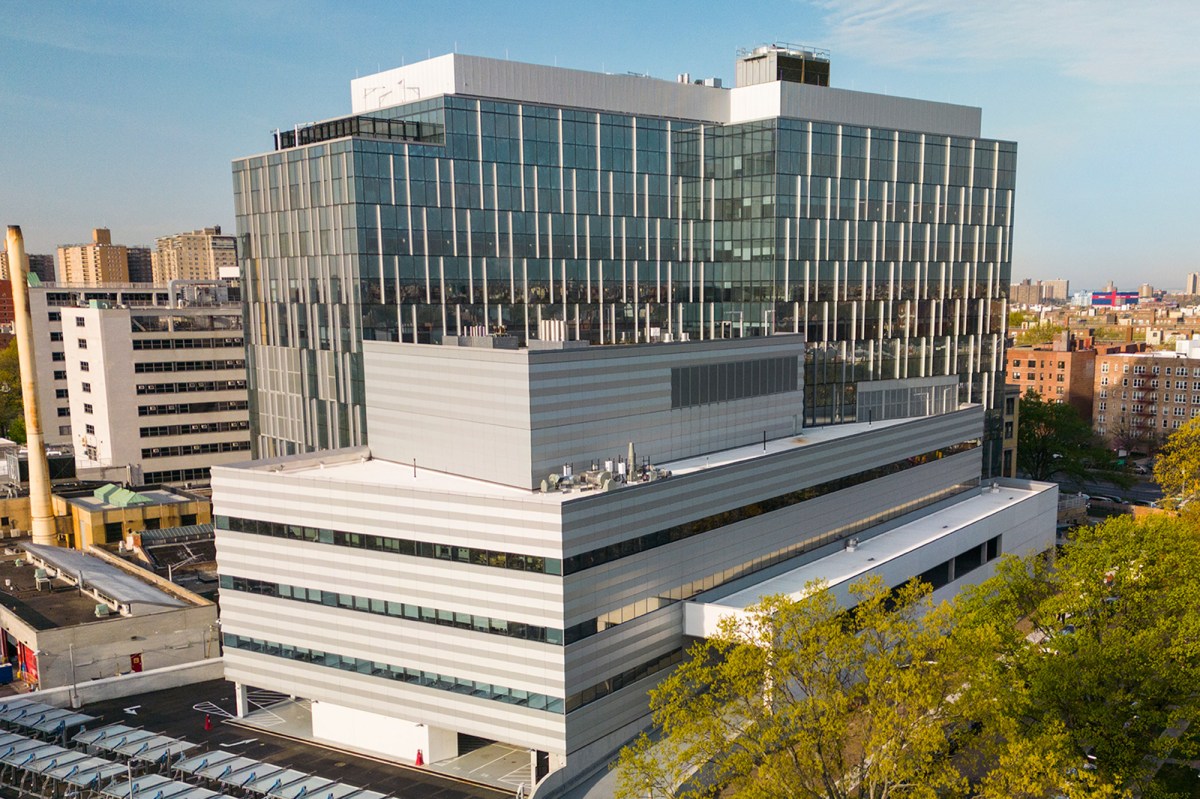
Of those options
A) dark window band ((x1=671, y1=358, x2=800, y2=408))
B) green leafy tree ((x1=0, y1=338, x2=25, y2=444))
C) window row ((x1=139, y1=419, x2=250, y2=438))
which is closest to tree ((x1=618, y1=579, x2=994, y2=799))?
dark window band ((x1=671, y1=358, x2=800, y2=408))

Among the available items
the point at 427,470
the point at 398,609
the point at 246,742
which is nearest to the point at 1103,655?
the point at 398,609

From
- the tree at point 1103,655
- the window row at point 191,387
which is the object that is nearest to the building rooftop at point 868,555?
the tree at point 1103,655

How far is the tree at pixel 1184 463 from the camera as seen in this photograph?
79250mm

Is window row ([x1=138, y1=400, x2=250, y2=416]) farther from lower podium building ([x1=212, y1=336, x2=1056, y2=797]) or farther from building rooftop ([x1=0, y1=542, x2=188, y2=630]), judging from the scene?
lower podium building ([x1=212, y1=336, x2=1056, y2=797])

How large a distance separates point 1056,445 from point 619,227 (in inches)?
3151

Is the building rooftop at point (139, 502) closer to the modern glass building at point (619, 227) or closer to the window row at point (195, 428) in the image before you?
the window row at point (195, 428)

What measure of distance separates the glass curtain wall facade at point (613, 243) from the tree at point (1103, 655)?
28213 mm

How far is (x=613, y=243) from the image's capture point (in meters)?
75.2

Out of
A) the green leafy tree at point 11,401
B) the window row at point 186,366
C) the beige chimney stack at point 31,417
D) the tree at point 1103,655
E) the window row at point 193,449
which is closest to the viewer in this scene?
the tree at point 1103,655

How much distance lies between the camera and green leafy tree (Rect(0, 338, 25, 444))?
6206 inches

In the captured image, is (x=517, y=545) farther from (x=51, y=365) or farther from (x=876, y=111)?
(x=51, y=365)

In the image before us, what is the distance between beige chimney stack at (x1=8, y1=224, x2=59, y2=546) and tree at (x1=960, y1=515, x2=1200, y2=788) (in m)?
86.4

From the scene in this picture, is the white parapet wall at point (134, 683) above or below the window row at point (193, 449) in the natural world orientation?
below

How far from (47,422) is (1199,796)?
14599 cm
